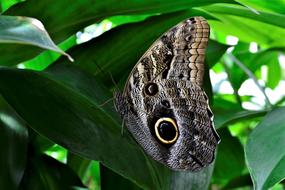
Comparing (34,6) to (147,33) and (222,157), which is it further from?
(222,157)

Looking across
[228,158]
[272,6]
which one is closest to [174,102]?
[272,6]

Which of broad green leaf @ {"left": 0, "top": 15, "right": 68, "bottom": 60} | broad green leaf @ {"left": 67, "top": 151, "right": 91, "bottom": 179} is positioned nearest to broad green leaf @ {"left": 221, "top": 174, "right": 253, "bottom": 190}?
broad green leaf @ {"left": 67, "top": 151, "right": 91, "bottom": 179}

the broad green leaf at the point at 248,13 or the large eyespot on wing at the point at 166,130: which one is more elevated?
the broad green leaf at the point at 248,13

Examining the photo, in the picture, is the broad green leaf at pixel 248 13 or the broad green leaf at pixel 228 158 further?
the broad green leaf at pixel 228 158

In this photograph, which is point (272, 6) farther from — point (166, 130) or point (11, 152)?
point (11, 152)

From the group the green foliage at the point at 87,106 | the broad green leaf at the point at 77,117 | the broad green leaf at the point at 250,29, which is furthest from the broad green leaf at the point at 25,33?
the broad green leaf at the point at 250,29

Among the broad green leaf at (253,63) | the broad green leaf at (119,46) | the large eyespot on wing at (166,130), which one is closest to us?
the large eyespot on wing at (166,130)

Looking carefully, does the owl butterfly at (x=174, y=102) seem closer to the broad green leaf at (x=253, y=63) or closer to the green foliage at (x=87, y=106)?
the green foliage at (x=87, y=106)
